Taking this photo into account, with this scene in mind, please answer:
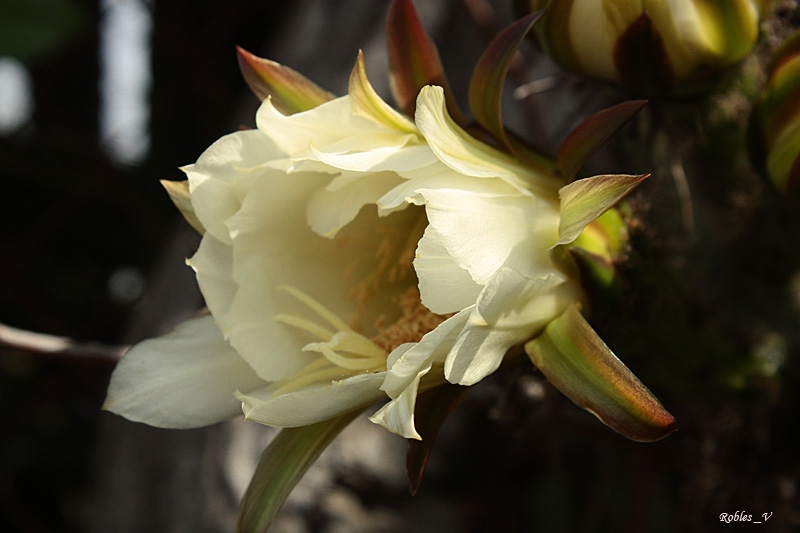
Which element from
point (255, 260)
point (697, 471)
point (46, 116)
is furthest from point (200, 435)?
point (46, 116)

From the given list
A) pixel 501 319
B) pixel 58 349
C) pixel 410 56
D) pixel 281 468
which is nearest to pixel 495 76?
pixel 410 56

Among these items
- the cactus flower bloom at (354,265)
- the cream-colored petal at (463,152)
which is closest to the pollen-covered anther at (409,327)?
the cactus flower bloom at (354,265)

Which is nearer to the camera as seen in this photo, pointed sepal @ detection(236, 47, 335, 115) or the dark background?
pointed sepal @ detection(236, 47, 335, 115)

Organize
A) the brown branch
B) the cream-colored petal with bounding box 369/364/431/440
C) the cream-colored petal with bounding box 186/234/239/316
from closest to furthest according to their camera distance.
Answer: the cream-colored petal with bounding box 369/364/431/440 → the cream-colored petal with bounding box 186/234/239/316 → the brown branch

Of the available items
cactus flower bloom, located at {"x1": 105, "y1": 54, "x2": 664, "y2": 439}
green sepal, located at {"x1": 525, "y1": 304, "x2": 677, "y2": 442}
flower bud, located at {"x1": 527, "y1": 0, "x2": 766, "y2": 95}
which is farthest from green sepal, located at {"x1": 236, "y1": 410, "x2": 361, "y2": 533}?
flower bud, located at {"x1": 527, "y1": 0, "x2": 766, "y2": 95}
